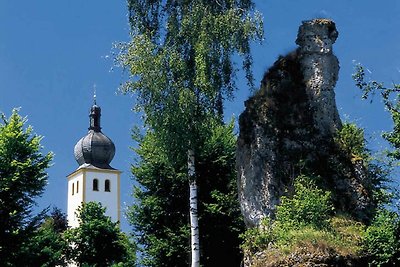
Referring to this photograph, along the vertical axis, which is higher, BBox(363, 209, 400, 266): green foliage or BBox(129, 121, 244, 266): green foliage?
BBox(129, 121, 244, 266): green foliage

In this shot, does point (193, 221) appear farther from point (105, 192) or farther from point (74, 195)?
point (74, 195)

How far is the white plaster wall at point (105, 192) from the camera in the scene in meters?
80.2

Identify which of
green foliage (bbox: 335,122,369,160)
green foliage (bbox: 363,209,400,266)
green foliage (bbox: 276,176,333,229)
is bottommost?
green foliage (bbox: 363,209,400,266)

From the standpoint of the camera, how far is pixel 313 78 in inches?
846

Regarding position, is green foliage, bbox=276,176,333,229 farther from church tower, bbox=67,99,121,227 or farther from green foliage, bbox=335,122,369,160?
church tower, bbox=67,99,121,227

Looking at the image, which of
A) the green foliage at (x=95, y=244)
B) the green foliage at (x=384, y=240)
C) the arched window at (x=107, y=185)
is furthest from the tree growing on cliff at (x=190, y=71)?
the arched window at (x=107, y=185)

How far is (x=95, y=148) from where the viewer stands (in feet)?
259

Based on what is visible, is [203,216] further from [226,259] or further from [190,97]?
[190,97]

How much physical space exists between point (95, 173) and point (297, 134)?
6105 centimetres

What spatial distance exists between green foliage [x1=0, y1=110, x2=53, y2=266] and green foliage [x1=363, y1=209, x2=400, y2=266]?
12256 millimetres

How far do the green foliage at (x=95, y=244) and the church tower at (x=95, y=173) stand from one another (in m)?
42.7

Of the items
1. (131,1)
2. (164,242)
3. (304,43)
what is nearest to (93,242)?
(164,242)

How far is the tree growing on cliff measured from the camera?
71.7ft

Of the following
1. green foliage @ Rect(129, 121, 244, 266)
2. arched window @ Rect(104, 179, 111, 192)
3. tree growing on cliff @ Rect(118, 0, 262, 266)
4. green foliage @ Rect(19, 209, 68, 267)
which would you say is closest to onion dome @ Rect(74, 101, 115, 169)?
arched window @ Rect(104, 179, 111, 192)
